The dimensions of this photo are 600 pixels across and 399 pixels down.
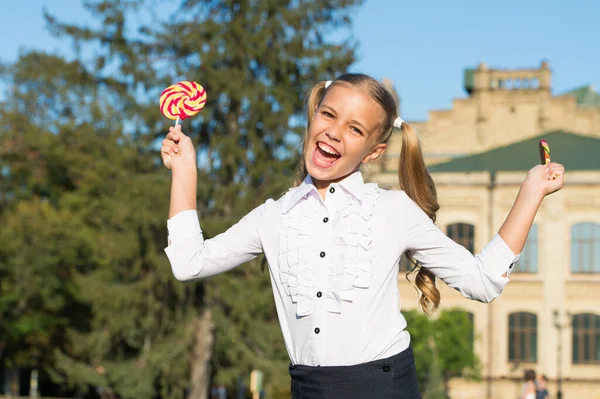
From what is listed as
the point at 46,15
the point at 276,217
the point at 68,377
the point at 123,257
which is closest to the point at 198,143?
the point at 123,257

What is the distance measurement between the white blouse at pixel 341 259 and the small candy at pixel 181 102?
47cm

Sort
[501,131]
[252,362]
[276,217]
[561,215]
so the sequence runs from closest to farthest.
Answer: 1. [276,217]
2. [252,362]
3. [561,215]
4. [501,131]

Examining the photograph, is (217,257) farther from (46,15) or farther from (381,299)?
(46,15)

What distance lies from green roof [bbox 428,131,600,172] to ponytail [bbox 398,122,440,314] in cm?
4237

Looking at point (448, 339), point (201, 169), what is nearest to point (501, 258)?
point (201, 169)

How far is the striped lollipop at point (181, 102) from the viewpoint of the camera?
3.70m

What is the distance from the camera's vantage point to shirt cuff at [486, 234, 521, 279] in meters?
3.08

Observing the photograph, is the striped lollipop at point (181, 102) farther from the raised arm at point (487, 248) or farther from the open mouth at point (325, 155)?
the raised arm at point (487, 248)

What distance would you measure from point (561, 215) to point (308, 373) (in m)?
40.9

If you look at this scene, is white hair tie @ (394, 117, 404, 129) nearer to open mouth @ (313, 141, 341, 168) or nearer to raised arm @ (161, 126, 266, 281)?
open mouth @ (313, 141, 341, 168)

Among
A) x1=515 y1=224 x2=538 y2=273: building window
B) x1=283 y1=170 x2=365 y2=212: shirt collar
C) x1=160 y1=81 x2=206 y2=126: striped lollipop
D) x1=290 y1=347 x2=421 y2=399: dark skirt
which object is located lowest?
x1=290 y1=347 x2=421 y2=399: dark skirt

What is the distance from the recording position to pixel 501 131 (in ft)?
172

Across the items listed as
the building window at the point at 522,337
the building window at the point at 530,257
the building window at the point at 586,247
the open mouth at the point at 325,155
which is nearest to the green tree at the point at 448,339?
the building window at the point at 522,337

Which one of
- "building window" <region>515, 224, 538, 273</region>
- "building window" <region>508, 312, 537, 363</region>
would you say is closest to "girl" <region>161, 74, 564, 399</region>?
"building window" <region>508, 312, 537, 363</region>
